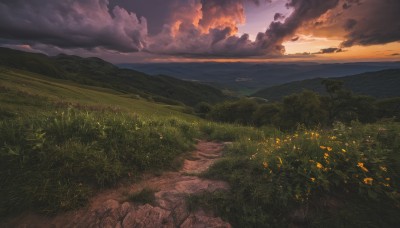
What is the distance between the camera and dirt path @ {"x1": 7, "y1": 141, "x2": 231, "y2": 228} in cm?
384

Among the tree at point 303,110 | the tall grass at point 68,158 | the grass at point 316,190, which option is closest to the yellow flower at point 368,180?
the grass at point 316,190

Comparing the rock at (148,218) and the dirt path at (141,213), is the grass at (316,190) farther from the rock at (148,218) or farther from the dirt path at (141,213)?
the rock at (148,218)

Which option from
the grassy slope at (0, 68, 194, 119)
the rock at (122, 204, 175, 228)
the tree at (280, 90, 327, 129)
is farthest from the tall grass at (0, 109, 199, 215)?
the tree at (280, 90, 327, 129)

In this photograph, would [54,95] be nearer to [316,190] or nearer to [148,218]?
[148,218]

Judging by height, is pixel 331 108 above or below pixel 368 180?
below

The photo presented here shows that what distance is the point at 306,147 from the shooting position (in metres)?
5.26

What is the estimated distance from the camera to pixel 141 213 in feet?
13.4

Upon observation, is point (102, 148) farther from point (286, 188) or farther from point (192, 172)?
point (286, 188)

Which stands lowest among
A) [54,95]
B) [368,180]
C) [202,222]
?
[54,95]

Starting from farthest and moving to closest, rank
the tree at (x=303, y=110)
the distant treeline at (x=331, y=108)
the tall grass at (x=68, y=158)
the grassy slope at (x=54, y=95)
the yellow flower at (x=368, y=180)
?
the distant treeline at (x=331, y=108) → the tree at (x=303, y=110) → the grassy slope at (x=54, y=95) → the tall grass at (x=68, y=158) → the yellow flower at (x=368, y=180)

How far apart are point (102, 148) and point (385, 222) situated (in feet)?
19.6

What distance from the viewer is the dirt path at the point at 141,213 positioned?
3836mm

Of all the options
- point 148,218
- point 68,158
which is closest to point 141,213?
point 148,218

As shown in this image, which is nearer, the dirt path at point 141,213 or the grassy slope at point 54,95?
the dirt path at point 141,213
